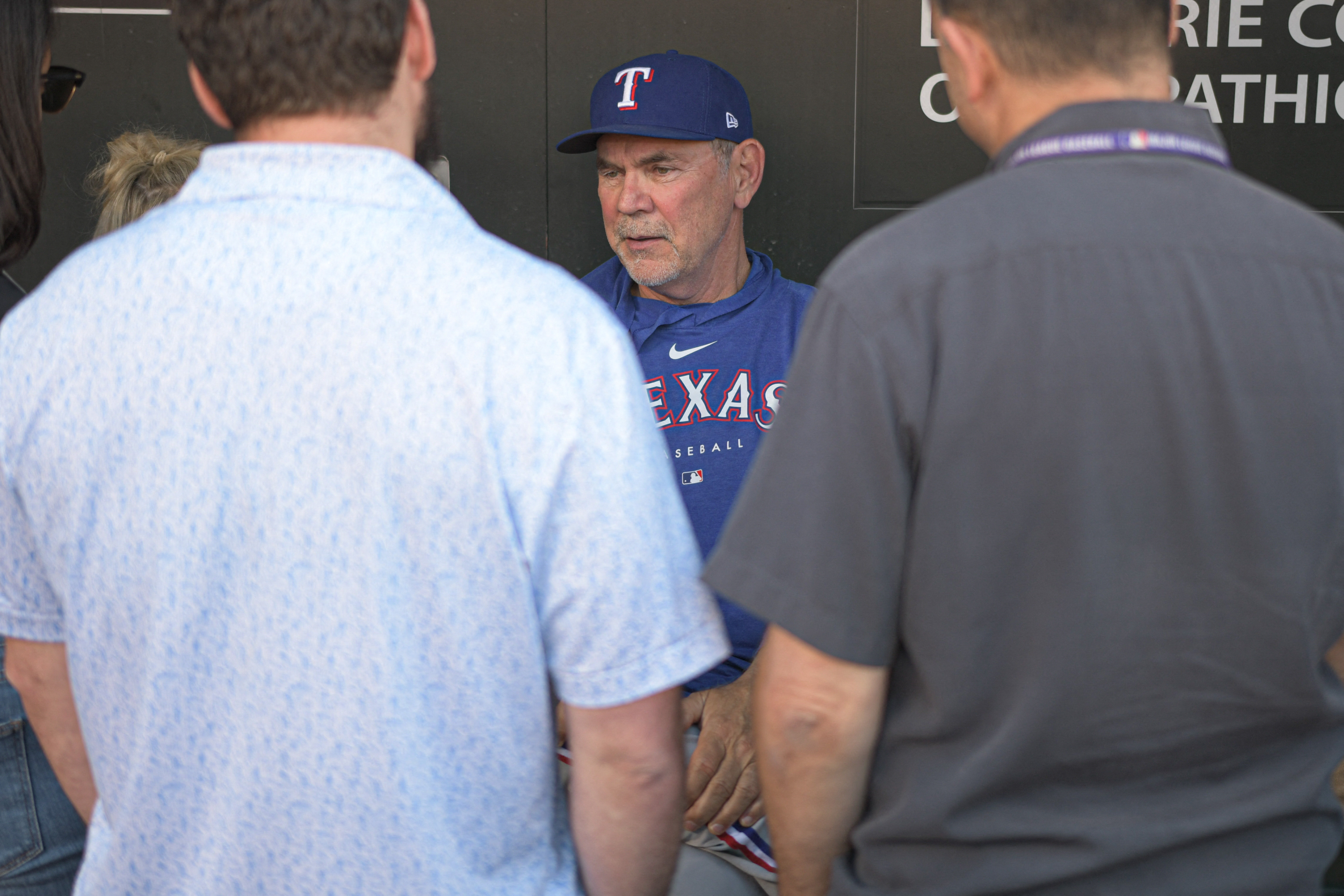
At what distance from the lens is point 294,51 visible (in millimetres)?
925

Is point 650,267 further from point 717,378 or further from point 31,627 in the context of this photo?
point 31,627

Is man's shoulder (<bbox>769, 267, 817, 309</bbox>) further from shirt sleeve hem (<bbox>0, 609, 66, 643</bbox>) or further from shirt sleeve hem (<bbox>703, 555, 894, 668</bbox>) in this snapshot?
shirt sleeve hem (<bbox>0, 609, 66, 643</bbox>)

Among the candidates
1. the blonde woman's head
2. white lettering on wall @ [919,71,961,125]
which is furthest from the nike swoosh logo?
the blonde woman's head

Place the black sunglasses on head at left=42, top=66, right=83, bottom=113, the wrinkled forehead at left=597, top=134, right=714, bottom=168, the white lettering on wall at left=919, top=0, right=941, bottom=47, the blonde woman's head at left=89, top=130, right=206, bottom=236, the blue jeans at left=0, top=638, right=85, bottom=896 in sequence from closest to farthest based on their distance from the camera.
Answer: the blue jeans at left=0, top=638, right=85, bottom=896, the black sunglasses on head at left=42, top=66, right=83, bottom=113, the blonde woman's head at left=89, top=130, right=206, bottom=236, the wrinkled forehead at left=597, top=134, right=714, bottom=168, the white lettering on wall at left=919, top=0, right=941, bottom=47

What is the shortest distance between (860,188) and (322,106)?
1.74 m

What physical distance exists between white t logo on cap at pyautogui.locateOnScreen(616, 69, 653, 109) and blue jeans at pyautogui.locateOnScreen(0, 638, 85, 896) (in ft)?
4.87

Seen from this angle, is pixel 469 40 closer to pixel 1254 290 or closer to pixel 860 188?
pixel 860 188

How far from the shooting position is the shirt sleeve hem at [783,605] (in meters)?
0.99

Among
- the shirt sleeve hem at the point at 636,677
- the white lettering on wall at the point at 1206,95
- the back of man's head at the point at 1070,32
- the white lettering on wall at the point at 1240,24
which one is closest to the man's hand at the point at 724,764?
the shirt sleeve hem at the point at 636,677

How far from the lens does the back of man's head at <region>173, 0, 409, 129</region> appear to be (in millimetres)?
919

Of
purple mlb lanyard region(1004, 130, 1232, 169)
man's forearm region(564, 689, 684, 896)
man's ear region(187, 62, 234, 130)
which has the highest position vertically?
man's ear region(187, 62, 234, 130)

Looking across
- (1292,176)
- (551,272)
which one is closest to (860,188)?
(1292,176)

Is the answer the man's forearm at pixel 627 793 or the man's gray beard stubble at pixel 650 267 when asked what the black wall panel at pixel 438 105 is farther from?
the man's forearm at pixel 627 793

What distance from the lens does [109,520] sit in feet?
3.09
